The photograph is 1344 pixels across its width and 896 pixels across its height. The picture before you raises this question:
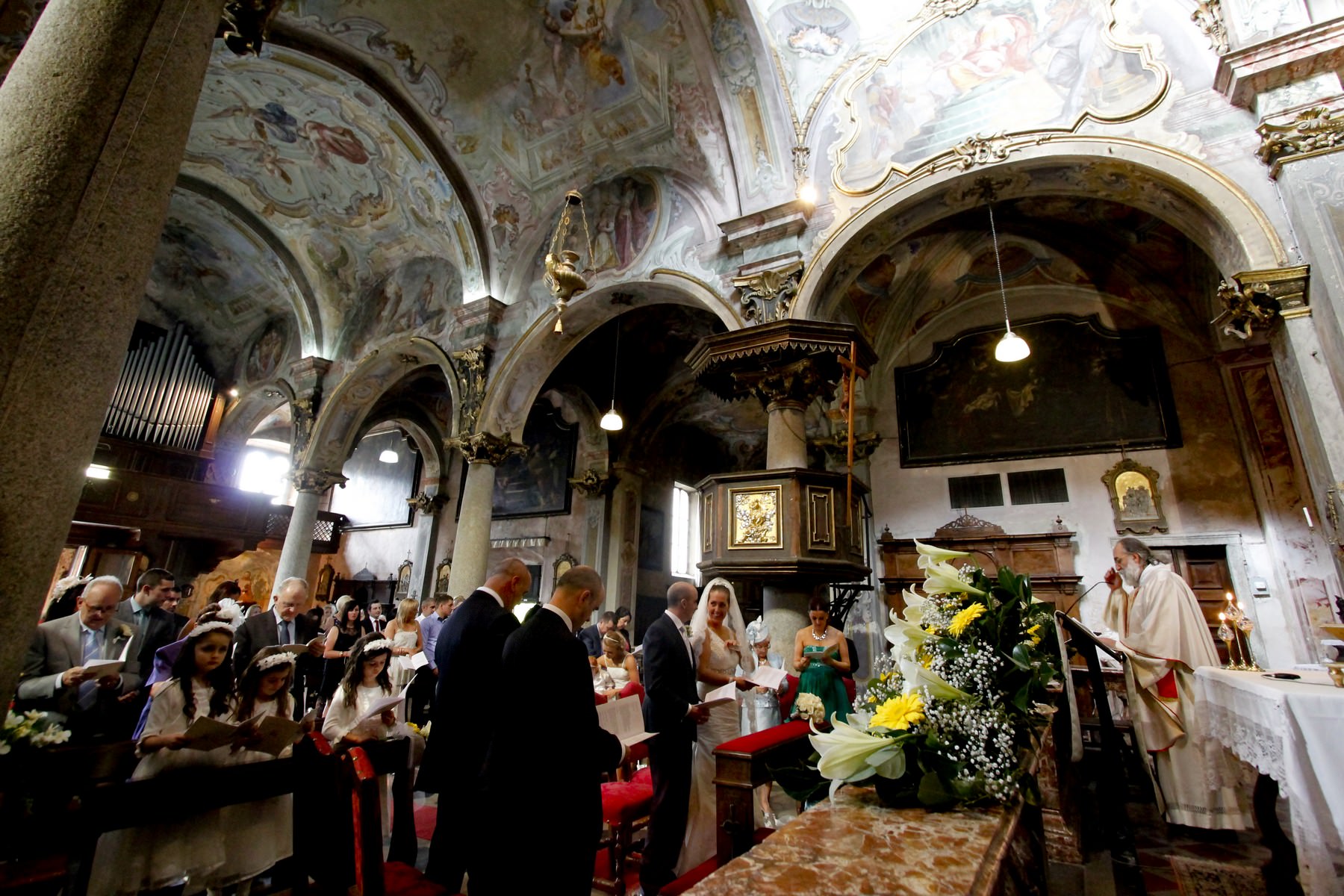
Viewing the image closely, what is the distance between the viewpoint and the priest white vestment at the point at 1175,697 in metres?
3.79

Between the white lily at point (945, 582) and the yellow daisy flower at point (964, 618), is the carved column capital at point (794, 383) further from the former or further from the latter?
the yellow daisy flower at point (964, 618)

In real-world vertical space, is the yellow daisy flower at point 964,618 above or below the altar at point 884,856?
above

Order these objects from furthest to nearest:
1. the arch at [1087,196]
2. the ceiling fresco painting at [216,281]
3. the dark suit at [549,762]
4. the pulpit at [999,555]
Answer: the ceiling fresco painting at [216,281] < the pulpit at [999,555] < the arch at [1087,196] < the dark suit at [549,762]

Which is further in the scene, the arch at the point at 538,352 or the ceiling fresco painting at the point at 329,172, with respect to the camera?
the arch at the point at 538,352

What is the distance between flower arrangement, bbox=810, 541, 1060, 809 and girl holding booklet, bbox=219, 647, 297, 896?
2434mm

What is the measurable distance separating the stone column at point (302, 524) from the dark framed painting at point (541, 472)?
2713 millimetres

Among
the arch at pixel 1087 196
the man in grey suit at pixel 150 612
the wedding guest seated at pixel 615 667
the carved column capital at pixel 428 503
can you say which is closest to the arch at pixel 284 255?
the carved column capital at pixel 428 503

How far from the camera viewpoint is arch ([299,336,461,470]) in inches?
451

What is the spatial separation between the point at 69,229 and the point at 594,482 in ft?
36.1

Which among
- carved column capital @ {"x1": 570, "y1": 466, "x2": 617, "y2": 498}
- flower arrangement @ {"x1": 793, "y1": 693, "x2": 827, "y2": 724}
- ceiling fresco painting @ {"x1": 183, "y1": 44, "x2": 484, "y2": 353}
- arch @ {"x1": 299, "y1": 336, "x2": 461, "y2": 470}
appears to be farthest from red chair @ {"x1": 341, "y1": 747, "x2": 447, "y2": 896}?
carved column capital @ {"x1": 570, "y1": 466, "x2": 617, "y2": 498}

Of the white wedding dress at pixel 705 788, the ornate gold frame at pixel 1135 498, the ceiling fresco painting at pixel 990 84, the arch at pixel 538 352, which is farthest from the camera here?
the arch at pixel 538 352

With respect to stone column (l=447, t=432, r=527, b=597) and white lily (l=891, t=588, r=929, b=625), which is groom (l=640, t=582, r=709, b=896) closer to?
white lily (l=891, t=588, r=929, b=625)

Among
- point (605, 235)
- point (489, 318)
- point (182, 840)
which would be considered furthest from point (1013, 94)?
point (182, 840)

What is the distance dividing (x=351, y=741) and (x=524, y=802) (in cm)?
117
